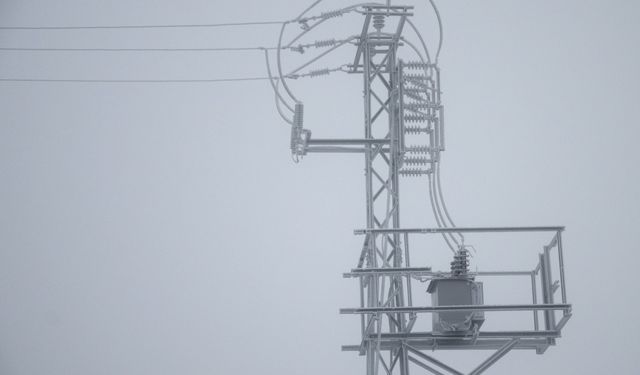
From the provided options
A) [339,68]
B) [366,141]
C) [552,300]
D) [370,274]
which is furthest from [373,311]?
[339,68]

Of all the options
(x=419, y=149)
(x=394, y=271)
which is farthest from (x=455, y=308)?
(x=419, y=149)

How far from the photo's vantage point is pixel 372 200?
12875 mm

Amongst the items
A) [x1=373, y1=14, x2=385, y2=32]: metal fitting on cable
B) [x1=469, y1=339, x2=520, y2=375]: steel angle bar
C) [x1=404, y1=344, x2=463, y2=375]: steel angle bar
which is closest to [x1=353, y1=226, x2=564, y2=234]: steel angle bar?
[x1=469, y1=339, x2=520, y2=375]: steel angle bar

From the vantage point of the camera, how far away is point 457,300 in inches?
429

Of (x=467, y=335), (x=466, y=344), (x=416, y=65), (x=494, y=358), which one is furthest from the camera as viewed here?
(x=416, y=65)

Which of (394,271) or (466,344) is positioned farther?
(466,344)

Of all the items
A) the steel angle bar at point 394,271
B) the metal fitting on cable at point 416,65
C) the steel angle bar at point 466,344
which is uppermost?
the metal fitting on cable at point 416,65

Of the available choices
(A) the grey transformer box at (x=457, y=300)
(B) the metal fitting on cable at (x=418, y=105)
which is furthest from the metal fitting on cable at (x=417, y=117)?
(A) the grey transformer box at (x=457, y=300)

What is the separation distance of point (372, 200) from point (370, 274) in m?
2.39

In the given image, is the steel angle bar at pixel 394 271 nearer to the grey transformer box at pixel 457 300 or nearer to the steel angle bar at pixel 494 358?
the grey transformer box at pixel 457 300

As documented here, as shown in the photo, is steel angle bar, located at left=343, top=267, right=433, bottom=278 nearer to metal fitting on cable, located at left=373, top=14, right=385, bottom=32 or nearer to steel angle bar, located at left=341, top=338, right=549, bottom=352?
steel angle bar, located at left=341, top=338, right=549, bottom=352

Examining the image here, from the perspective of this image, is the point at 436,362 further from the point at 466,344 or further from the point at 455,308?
the point at 455,308

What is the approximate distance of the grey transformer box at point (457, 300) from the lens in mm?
10930

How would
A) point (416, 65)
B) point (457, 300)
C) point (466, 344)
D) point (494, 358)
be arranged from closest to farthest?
point (457, 300) < point (494, 358) < point (466, 344) < point (416, 65)
